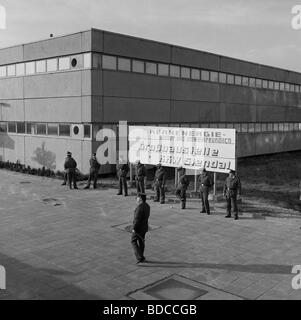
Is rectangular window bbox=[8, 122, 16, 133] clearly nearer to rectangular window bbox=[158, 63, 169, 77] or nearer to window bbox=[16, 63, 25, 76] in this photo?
window bbox=[16, 63, 25, 76]

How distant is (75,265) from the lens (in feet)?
31.5

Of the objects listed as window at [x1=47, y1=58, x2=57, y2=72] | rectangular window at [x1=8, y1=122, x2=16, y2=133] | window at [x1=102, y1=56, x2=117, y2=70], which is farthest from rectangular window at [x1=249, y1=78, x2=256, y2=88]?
rectangular window at [x1=8, y1=122, x2=16, y2=133]

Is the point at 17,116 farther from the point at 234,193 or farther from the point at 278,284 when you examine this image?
the point at 278,284

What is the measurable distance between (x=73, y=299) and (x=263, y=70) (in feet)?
107

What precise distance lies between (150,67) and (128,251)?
1649 cm

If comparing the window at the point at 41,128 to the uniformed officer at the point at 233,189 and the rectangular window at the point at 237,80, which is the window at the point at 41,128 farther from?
the rectangular window at the point at 237,80

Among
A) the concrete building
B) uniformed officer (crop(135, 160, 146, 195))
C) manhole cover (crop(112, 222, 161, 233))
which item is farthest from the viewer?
the concrete building

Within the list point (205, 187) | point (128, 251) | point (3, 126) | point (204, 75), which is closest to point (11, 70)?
point (3, 126)

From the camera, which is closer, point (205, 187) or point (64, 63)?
point (205, 187)

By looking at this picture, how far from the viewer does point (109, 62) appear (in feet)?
74.0

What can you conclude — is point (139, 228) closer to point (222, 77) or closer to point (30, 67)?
point (30, 67)

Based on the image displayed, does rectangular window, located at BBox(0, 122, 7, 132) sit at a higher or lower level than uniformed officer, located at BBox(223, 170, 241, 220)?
higher

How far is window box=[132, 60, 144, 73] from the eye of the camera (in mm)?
23947

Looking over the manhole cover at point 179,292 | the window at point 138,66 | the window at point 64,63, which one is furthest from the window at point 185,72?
the manhole cover at point 179,292
